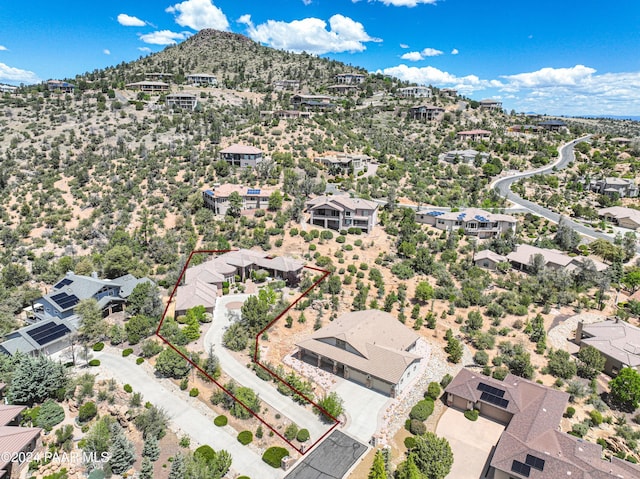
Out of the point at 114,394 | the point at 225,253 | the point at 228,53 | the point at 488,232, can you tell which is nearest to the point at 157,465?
the point at 114,394

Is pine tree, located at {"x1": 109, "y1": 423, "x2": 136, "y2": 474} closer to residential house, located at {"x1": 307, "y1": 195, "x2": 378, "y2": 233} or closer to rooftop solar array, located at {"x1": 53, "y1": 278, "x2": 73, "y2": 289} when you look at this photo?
rooftop solar array, located at {"x1": 53, "y1": 278, "x2": 73, "y2": 289}

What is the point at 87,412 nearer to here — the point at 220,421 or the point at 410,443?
the point at 220,421

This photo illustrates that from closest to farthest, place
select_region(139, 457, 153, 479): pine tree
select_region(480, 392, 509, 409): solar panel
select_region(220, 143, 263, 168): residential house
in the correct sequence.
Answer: select_region(139, 457, 153, 479): pine tree
select_region(480, 392, 509, 409): solar panel
select_region(220, 143, 263, 168): residential house

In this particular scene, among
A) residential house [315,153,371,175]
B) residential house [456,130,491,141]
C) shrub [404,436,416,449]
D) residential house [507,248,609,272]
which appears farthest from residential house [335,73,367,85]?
shrub [404,436,416,449]

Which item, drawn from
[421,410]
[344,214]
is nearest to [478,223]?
[344,214]

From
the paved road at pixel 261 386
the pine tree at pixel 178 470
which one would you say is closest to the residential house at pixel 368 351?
the paved road at pixel 261 386

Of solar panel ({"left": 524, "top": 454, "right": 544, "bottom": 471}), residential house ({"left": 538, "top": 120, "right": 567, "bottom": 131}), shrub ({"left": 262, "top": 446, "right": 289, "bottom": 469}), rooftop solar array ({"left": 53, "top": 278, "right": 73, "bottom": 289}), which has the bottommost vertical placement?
shrub ({"left": 262, "top": 446, "right": 289, "bottom": 469})
